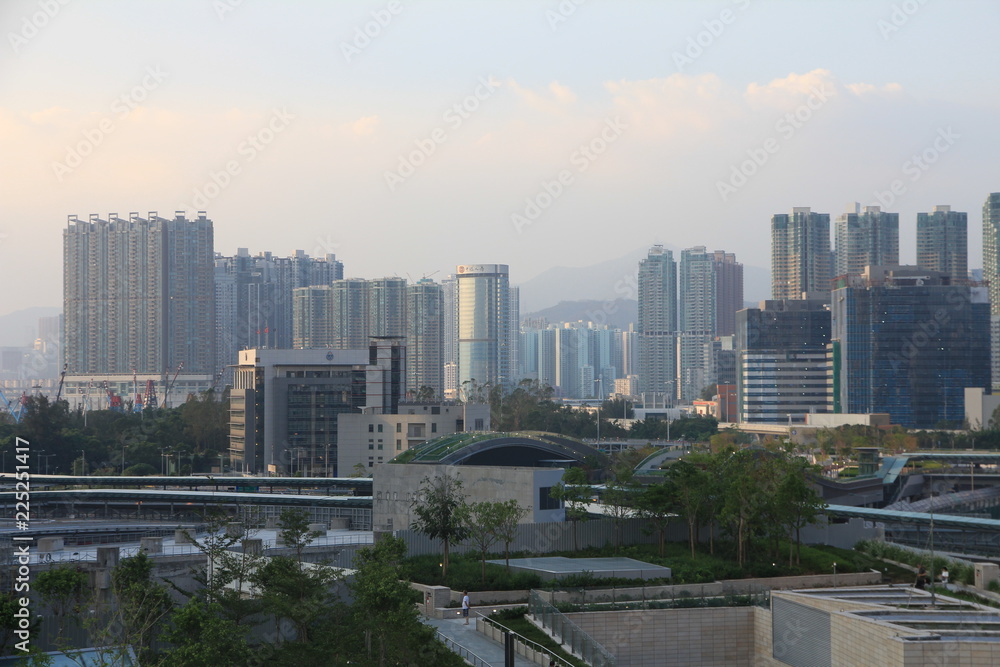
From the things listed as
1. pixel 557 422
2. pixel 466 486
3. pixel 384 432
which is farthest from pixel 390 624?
pixel 557 422

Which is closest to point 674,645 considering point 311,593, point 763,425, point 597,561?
point 597,561

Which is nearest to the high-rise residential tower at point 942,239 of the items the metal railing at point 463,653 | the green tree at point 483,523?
the green tree at point 483,523

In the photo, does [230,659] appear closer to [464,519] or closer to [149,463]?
[464,519]

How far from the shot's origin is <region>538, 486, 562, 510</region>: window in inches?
1443

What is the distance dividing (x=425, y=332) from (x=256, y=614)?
15026cm

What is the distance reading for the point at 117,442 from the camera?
9400 centimetres

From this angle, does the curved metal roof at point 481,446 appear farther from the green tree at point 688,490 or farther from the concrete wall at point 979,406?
the concrete wall at point 979,406

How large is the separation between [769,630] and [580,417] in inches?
3911

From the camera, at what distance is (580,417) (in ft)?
416

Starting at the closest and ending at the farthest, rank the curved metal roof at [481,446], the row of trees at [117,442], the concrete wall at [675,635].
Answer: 1. the concrete wall at [675,635]
2. the curved metal roof at [481,446]
3. the row of trees at [117,442]

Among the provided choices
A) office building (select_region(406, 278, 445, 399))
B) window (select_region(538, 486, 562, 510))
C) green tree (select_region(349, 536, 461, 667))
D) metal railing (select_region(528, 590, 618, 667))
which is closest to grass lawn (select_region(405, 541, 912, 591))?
metal railing (select_region(528, 590, 618, 667))

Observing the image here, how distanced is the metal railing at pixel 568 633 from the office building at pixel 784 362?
116 meters

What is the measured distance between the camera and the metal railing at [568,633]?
23531 mm

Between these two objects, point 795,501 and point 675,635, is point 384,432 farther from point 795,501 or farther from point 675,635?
point 675,635
